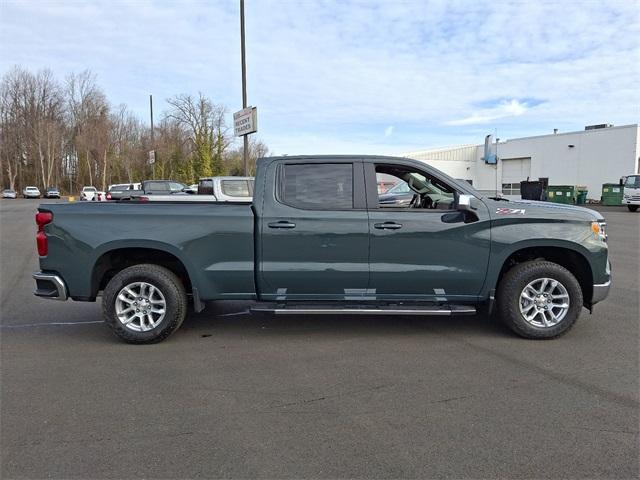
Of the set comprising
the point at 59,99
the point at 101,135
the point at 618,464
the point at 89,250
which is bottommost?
the point at 618,464

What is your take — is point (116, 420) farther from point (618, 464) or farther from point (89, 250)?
point (618, 464)

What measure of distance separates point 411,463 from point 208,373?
2.03m

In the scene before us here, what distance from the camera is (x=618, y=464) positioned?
2777 mm

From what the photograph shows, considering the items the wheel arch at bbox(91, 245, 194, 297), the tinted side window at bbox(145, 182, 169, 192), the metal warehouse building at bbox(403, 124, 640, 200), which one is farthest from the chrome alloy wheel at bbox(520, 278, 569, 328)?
the metal warehouse building at bbox(403, 124, 640, 200)

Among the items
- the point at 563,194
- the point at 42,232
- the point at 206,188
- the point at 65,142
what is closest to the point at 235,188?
the point at 206,188

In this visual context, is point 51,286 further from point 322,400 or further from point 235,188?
point 235,188

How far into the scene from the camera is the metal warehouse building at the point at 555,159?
1377 inches

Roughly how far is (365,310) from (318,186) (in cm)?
137

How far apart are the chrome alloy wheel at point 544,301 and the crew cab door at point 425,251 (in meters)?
0.52

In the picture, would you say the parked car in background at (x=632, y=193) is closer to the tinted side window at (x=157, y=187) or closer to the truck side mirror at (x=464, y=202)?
the tinted side window at (x=157, y=187)

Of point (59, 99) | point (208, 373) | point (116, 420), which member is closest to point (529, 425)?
point (208, 373)

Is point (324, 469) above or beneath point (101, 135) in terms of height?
beneath

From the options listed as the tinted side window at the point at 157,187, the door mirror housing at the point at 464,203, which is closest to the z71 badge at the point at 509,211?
the door mirror housing at the point at 464,203

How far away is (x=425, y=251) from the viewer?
4.81m
